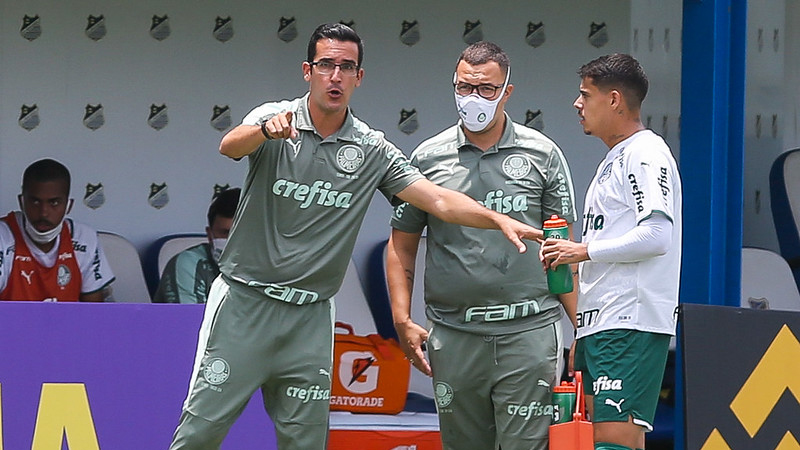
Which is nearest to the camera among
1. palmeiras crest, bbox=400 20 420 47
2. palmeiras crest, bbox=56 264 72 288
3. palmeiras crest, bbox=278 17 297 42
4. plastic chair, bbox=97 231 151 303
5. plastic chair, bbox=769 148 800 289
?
palmeiras crest, bbox=56 264 72 288

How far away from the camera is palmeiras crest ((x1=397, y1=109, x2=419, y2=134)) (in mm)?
7527

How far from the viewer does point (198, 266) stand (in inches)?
250

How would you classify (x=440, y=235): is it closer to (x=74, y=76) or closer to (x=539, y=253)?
(x=539, y=253)

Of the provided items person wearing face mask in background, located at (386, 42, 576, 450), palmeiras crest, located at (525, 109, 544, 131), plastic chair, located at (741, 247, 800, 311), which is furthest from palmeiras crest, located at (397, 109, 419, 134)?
person wearing face mask in background, located at (386, 42, 576, 450)

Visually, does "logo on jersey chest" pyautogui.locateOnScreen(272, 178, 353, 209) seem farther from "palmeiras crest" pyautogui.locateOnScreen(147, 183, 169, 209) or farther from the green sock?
"palmeiras crest" pyautogui.locateOnScreen(147, 183, 169, 209)

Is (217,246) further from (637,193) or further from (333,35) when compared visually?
(637,193)

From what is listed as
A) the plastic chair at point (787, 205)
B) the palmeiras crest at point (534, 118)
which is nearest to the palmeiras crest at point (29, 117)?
the palmeiras crest at point (534, 118)

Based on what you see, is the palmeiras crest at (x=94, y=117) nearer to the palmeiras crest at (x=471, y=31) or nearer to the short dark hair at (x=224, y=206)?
the short dark hair at (x=224, y=206)

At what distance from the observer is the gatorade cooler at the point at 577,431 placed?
14.2ft

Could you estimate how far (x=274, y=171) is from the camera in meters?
4.40

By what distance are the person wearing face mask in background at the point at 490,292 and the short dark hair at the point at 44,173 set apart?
2359mm

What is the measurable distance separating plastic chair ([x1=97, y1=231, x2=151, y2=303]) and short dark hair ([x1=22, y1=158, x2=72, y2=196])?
0.42 metres

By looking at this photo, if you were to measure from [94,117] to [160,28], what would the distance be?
1.86ft

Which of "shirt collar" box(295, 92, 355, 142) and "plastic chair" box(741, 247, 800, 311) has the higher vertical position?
"shirt collar" box(295, 92, 355, 142)
